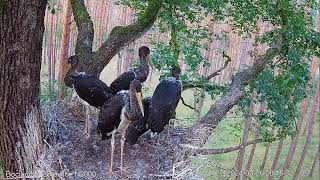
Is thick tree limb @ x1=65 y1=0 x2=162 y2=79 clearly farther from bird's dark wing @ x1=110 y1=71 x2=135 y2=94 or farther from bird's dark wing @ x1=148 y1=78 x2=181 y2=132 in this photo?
bird's dark wing @ x1=148 y1=78 x2=181 y2=132

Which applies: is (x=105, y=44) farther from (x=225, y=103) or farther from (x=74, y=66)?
(x=225, y=103)

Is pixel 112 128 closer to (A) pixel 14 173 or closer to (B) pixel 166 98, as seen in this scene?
(B) pixel 166 98

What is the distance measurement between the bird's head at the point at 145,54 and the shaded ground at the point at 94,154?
0.83 m

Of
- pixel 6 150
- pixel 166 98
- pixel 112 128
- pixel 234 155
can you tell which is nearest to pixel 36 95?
pixel 6 150

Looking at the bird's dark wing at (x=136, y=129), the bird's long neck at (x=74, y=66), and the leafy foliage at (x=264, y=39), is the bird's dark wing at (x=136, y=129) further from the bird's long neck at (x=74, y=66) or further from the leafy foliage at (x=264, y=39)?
the bird's long neck at (x=74, y=66)

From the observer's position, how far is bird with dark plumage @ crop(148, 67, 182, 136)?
4277 millimetres

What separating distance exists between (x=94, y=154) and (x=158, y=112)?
74cm

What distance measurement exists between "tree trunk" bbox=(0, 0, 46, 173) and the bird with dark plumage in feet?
3.47

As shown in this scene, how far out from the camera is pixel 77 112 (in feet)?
17.1

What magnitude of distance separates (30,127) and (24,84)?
1.43 ft

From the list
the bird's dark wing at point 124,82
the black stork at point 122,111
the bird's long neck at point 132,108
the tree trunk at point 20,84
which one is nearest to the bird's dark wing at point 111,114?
the black stork at point 122,111

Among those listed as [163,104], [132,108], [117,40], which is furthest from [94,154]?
[117,40]

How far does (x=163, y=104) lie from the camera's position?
14.3 feet

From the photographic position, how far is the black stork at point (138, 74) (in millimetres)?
4910
